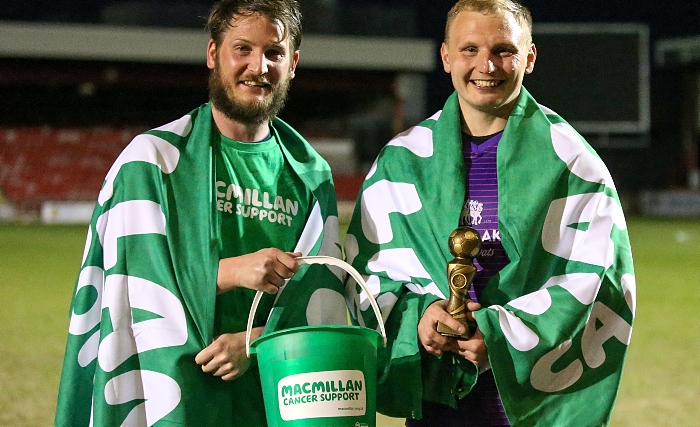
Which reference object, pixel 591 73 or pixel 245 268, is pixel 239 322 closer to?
pixel 245 268

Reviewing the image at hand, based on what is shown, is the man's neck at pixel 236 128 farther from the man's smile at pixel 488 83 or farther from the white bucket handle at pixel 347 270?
the man's smile at pixel 488 83

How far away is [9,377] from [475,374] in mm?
4322

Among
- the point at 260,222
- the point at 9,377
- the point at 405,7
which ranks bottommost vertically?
the point at 9,377

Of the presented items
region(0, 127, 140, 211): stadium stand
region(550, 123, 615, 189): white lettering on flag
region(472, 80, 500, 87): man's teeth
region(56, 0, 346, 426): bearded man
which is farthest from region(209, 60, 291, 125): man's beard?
region(0, 127, 140, 211): stadium stand

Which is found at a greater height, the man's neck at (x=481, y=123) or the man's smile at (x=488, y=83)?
the man's smile at (x=488, y=83)

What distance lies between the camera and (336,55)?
31906 mm

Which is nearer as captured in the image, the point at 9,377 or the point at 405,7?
the point at 9,377

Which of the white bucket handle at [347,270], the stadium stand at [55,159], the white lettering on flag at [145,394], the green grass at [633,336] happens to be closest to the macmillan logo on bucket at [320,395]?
the white bucket handle at [347,270]

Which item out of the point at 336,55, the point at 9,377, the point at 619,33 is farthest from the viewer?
the point at 336,55

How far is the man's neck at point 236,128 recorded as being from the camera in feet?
10.3

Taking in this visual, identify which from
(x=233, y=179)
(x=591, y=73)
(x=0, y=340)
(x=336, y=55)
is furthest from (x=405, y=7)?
(x=233, y=179)

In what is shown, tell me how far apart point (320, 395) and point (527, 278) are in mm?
703

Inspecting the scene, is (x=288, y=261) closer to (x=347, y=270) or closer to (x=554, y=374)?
(x=347, y=270)

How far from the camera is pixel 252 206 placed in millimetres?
3068
